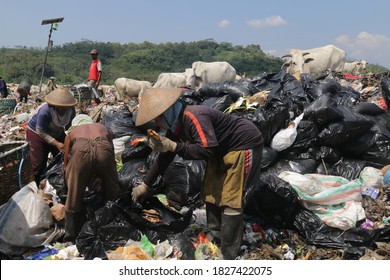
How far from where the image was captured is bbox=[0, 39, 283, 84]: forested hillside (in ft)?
105

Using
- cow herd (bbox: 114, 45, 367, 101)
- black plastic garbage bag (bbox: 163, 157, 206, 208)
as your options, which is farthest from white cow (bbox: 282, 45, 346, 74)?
black plastic garbage bag (bbox: 163, 157, 206, 208)

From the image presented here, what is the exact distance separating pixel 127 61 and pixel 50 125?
4021 centimetres

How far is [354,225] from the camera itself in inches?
128

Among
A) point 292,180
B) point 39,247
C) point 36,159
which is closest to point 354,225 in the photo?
point 292,180

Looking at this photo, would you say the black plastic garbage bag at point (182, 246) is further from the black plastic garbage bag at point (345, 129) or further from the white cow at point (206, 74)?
the white cow at point (206, 74)

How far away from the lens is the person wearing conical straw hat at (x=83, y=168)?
2889mm

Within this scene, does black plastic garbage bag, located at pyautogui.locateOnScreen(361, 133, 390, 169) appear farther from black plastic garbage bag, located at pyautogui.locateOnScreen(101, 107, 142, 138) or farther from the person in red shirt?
the person in red shirt

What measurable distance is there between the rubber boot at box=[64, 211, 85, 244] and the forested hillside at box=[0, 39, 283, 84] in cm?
2370

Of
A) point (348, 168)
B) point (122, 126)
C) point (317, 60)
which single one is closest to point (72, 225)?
point (122, 126)

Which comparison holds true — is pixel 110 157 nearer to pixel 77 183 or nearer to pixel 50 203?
pixel 77 183

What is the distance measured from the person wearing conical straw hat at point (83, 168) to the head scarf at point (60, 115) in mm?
763

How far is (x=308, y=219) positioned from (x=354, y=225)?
0.40 m

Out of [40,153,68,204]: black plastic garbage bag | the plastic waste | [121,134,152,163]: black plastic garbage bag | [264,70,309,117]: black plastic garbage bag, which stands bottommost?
[40,153,68,204]: black plastic garbage bag

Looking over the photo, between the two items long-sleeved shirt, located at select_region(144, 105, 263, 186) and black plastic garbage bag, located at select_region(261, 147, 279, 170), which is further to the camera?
black plastic garbage bag, located at select_region(261, 147, 279, 170)
